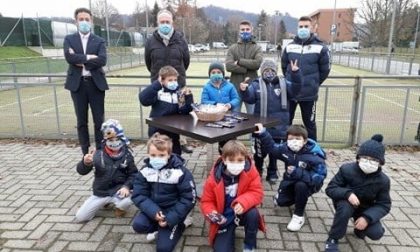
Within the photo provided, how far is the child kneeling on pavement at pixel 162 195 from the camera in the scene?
10.8ft

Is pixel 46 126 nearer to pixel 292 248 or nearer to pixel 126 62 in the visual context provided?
pixel 292 248

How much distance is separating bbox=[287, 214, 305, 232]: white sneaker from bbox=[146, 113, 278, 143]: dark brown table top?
1002 millimetres

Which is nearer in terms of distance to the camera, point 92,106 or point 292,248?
point 292,248

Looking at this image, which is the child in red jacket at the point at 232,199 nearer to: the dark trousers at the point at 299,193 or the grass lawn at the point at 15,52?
the dark trousers at the point at 299,193

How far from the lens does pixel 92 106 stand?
17.8 ft

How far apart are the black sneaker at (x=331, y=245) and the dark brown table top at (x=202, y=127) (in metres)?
1.26

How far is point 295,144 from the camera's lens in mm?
3721

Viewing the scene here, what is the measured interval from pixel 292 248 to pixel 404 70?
23883mm

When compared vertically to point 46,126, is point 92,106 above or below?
above

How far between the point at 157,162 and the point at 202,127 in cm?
67

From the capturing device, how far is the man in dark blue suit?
5.05 meters

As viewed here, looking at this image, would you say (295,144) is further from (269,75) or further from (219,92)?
(219,92)

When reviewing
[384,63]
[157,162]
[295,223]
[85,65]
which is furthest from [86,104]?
[384,63]

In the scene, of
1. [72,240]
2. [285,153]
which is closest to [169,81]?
[285,153]
